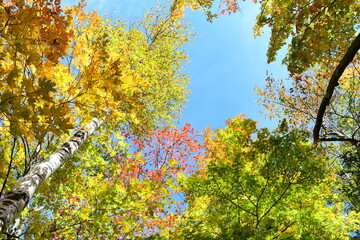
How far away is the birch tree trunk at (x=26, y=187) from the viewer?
7.09 ft

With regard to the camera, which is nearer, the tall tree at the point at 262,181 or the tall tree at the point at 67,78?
the tall tree at the point at 67,78

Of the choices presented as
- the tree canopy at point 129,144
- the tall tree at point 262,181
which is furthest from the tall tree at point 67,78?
the tall tree at point 262,181

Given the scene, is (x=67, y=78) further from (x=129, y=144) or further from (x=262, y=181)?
(x=262, y=181)

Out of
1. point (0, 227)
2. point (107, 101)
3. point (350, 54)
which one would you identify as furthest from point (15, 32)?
point (350, 54)

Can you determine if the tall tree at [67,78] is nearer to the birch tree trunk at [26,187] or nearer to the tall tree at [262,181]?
the birch tree trunk at [26,187]

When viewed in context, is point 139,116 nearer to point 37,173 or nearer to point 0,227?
point 37,173

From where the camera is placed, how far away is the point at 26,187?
8.52ft

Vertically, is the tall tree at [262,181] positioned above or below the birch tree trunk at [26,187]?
above

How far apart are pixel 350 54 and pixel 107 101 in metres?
3.06

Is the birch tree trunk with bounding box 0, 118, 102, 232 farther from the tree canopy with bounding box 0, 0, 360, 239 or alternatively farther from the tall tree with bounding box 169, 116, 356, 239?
the tall tree with bounding box 169, 116, 356, 239

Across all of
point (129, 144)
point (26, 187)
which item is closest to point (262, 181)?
point (129, 144)

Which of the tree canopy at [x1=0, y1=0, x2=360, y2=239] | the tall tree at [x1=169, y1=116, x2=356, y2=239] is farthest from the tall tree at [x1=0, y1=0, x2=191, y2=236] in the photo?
the tall tree at [x1=169, y1=116, x2=356, y2=239]

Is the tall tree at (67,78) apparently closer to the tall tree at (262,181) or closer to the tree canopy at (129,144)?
the tree canopy at (129,144)

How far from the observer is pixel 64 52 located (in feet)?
7.88
